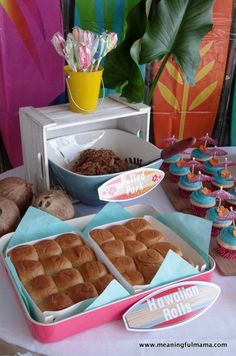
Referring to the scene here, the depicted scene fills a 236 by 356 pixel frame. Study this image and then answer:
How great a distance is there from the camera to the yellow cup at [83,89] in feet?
2.97

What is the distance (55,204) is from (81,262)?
0.16 m

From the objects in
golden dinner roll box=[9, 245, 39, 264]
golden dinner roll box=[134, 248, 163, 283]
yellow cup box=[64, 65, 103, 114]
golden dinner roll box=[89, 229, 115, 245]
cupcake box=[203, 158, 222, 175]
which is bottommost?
golden dinner roll box=[134, 248, 163, 283]

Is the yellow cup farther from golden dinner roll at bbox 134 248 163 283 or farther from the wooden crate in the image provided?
golden dinner roll at bbox 134 248 163 283

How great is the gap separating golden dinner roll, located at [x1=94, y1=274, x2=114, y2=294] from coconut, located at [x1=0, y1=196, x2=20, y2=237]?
227mm

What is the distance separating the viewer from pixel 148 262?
2.24 ft

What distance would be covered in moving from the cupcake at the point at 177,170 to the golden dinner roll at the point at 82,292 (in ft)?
1.59

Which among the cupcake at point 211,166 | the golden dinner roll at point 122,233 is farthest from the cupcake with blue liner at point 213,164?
the golden dinner roll at point 122,233

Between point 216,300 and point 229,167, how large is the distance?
0.54 meters

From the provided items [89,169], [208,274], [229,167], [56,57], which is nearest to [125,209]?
[89,169]

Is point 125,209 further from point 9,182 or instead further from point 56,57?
point 56,57

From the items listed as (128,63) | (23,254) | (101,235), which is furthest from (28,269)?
(128,63)

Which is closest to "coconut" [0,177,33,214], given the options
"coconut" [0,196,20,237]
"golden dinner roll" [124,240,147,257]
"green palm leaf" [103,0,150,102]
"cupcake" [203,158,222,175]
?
"coconut" [0,196,20,237]

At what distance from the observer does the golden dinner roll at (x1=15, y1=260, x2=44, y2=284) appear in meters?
0.65

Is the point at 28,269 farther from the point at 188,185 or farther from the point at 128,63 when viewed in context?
the point at 128,63
